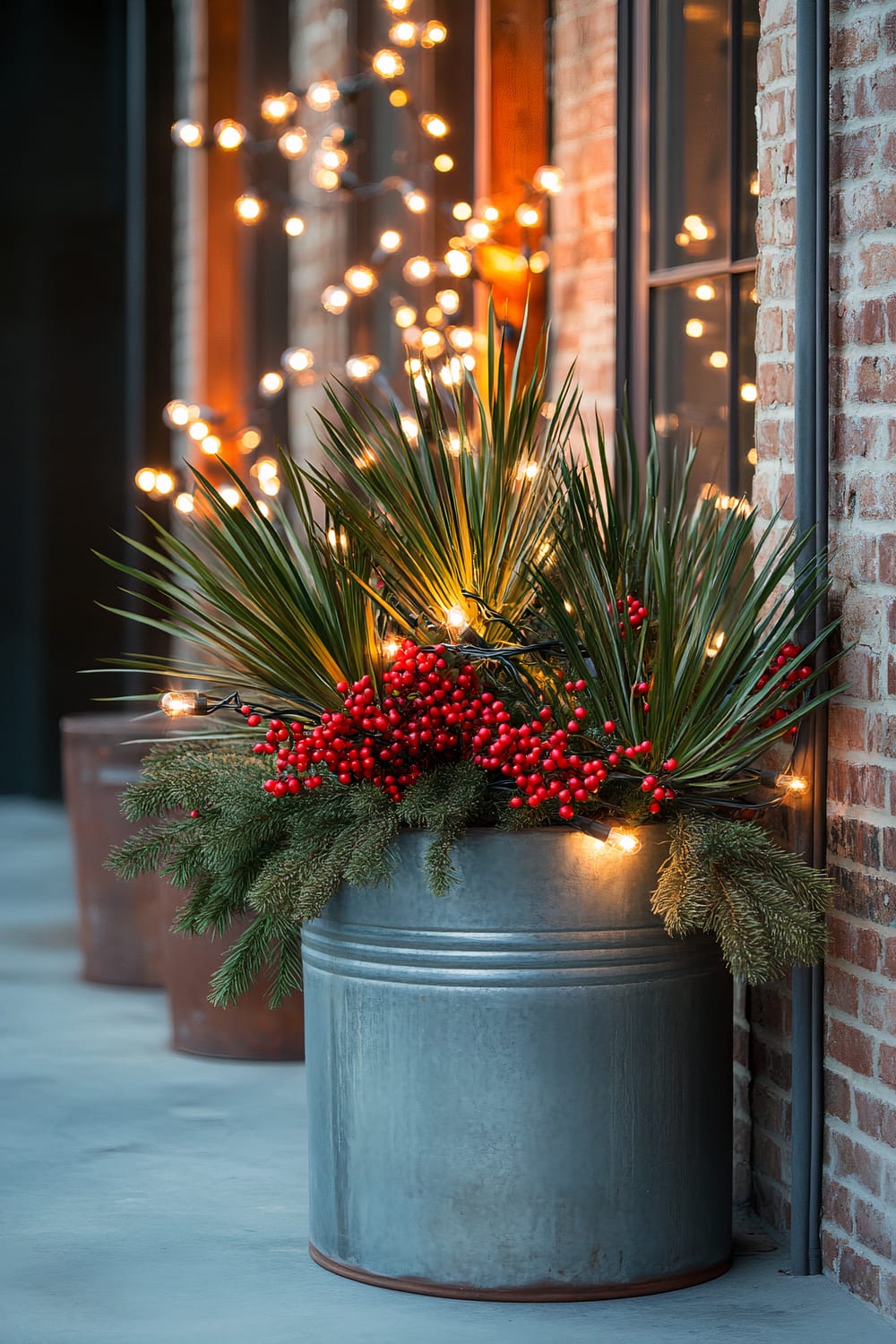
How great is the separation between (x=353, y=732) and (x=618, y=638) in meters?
0.39

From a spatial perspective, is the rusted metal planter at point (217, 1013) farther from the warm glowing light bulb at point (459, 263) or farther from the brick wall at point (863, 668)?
the warm glowing light bulb at point (459, 263)

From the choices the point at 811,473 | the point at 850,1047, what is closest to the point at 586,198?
the point at 811,473

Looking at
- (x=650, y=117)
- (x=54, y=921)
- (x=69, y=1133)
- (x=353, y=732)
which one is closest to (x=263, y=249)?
(x=54, y=921)

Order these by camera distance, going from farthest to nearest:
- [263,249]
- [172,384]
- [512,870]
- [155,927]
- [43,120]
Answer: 1. [43,120]
2. [172,384]
3. [263,249]
4. [155,927]
5. [512,870]

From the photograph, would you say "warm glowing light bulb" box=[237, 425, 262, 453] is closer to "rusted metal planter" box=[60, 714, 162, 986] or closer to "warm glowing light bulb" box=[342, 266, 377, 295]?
"warm glowing light bulb" box=[342, 266, 377, 295]

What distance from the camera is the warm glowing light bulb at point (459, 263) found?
459 cm

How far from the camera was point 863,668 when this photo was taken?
2.44 m

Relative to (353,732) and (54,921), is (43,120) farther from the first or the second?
(353,732)

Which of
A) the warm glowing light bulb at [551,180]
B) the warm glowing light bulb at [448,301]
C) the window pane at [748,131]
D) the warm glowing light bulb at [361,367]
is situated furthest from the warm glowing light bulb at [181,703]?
the warm glowing light bulb at [361,367]

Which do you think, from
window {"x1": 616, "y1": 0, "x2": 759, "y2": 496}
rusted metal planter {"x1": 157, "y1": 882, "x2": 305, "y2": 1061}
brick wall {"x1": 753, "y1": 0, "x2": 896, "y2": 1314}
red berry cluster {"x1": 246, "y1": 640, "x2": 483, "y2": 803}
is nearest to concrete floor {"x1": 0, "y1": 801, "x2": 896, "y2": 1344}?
rusted metal planter {"x1": 157, "y1": 882, "x2": 305, "y2": 1061}

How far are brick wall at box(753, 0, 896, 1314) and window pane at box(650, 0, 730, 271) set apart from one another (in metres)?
0.93

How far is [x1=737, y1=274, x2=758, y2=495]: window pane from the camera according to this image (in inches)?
130

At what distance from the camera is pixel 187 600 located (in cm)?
269

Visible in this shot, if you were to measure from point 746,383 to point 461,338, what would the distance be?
1400 mm
